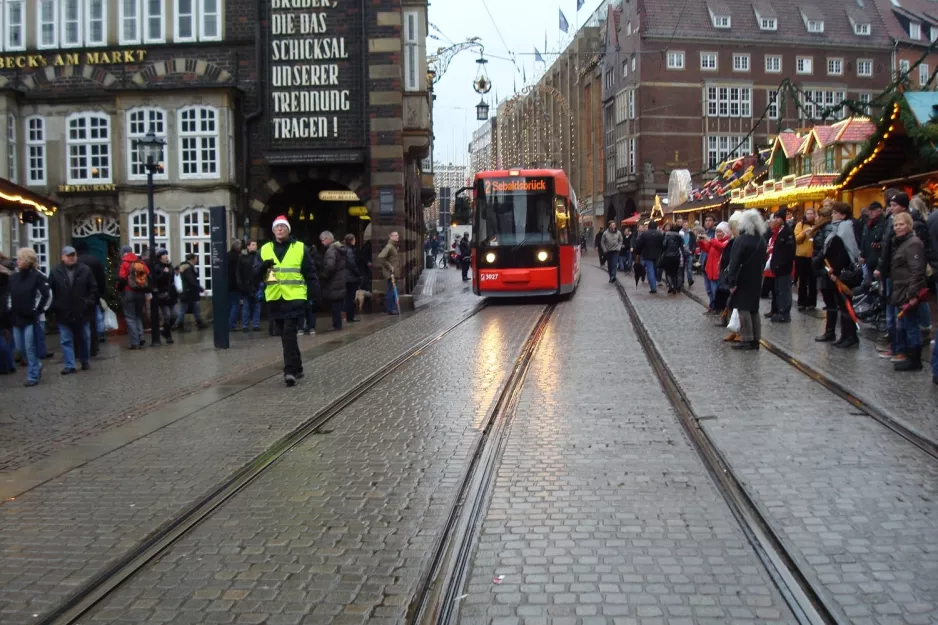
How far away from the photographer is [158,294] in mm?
16812

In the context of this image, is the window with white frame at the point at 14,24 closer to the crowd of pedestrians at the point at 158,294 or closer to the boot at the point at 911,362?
the crowd of pedestrians at the point at 158,294

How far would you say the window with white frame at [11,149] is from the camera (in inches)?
971

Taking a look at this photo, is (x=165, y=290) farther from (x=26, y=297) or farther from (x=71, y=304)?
(x=26, y=297)

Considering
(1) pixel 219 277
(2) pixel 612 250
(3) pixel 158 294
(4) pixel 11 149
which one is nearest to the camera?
(1) pixel 219 277

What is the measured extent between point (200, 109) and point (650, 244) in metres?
11.3

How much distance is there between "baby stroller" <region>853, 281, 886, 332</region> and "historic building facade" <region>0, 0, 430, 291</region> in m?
12.4

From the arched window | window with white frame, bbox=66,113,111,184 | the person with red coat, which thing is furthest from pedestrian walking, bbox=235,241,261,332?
window with white frame, bbox=66,113,111,184

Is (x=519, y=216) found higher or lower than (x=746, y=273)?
higher

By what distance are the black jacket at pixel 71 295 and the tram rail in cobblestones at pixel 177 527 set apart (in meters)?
5.05

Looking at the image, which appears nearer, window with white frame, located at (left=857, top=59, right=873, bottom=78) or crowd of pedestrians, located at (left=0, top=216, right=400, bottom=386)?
crowd of pedestrians, located at (left=0, top=216, right=400, bottom=386)

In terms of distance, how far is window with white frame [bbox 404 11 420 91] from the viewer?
2617 cm

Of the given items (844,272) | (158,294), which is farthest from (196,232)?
(844,272)

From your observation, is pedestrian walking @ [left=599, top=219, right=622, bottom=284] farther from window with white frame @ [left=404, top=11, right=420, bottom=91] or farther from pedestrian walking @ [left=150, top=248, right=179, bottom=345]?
pedestrian walking @ [left=150, top=248, right=179, bottom=345]

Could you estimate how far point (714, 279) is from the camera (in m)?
18.0
